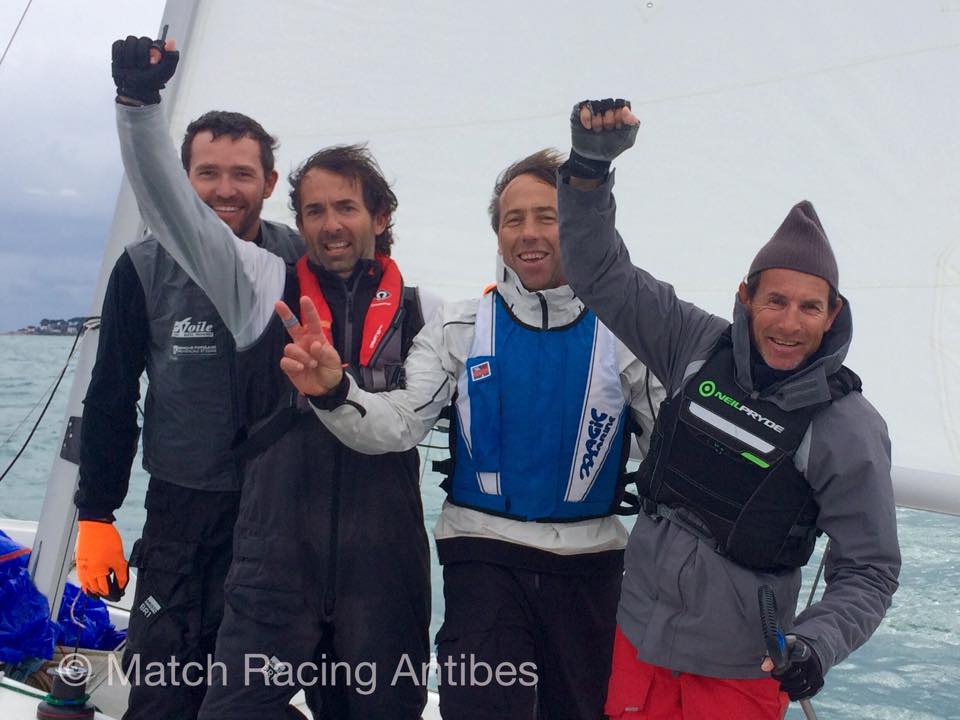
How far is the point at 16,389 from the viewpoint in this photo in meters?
19.6

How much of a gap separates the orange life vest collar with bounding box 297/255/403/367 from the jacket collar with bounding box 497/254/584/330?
0.69 ft

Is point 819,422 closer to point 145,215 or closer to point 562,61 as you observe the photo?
point 145,215

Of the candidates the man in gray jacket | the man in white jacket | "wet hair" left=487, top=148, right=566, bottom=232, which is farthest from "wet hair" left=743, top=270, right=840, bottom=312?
"wet hair" left=487, top=148, right=566, bottom=232

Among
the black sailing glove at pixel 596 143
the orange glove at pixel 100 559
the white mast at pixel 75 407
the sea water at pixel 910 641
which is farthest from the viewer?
the sea water at pixel 910 641

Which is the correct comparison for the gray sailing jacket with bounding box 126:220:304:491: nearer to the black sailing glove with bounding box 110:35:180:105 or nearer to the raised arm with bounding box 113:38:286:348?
the raised arm with bounding box 113:38:286:348

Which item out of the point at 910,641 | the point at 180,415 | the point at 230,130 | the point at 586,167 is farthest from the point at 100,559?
the point at 910,641

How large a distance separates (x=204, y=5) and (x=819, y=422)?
6.06ft

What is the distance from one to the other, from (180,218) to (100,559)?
0.80 metres

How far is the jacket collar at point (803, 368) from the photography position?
1.46 metres

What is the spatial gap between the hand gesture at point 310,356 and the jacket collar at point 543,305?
1.30 feet

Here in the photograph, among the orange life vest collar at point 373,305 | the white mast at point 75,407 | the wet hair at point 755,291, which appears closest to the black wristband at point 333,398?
the orange life vest collar at point 373,305

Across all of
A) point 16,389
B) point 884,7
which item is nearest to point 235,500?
point 884,7

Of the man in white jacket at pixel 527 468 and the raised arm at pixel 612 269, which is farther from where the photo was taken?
the man in white jacket at pixel 527 468

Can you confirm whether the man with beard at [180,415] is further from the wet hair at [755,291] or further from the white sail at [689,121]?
the wet hair at [755,291]
